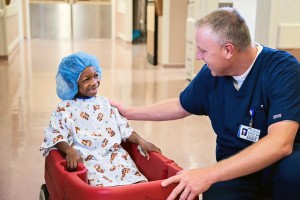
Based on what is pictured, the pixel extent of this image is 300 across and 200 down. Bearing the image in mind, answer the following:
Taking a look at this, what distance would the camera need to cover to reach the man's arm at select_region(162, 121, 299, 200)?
3.92 ft

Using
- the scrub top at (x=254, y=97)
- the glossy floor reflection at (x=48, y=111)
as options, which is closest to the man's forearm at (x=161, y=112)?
the scrub top at (x=254, y=97)

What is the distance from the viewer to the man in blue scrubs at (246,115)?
1.21m

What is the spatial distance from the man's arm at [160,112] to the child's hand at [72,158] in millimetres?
343

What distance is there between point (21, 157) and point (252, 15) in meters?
2.72

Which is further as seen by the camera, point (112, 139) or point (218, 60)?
point (112, 139)

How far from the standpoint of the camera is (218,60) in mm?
1363

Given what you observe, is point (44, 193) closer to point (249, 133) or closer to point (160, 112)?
point (160, 112)

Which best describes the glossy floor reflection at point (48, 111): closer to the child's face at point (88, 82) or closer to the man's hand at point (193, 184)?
the child's face at point (88, 82)

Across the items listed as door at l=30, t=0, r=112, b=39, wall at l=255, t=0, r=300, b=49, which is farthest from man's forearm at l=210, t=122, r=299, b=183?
door at l=30, t=0, r=112, b=39

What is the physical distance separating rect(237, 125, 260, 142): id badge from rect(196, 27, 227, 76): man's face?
0.22 meters

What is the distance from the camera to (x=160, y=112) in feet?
5.83

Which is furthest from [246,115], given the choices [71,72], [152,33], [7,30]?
[7,30]

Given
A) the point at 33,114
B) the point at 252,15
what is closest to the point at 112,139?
the point at 33,114

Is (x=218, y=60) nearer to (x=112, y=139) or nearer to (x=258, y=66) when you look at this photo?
(x=258, y=66)
